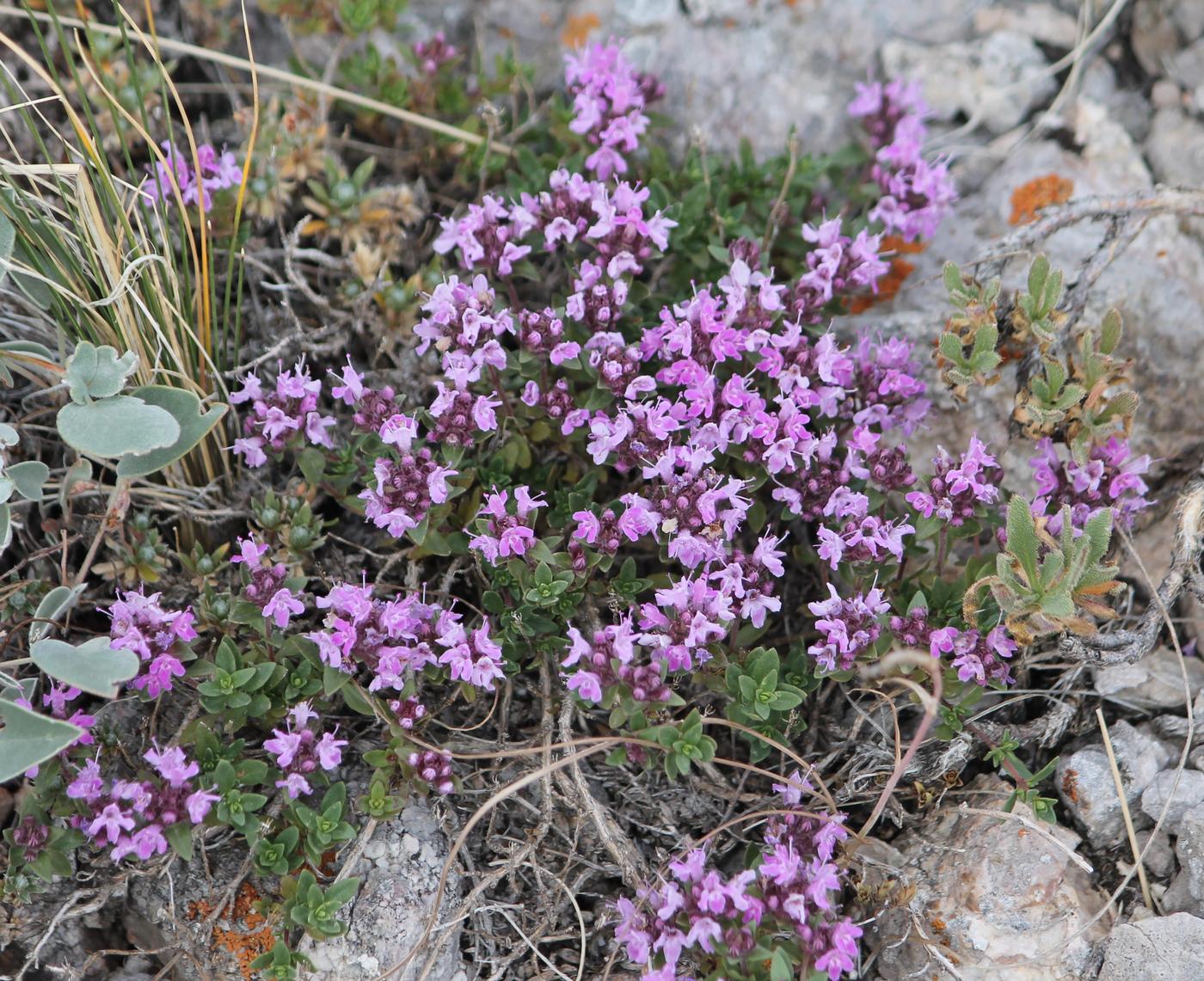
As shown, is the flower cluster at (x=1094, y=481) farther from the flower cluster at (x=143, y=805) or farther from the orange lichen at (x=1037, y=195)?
the flower cluster at (x=143, y=805)

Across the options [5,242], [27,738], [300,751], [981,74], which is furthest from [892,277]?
[27,738]

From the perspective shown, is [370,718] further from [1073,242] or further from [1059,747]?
[1073,242]

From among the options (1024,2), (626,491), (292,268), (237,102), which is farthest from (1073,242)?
(237,102)

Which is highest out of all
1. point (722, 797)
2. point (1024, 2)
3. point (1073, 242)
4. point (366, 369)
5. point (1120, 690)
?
point (1024, 2)

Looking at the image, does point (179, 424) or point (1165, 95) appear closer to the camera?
point (179, 424)

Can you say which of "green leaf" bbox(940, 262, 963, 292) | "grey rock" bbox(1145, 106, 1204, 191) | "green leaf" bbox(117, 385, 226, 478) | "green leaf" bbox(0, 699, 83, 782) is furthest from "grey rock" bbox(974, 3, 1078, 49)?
"green leaf" bbox(0, 699, 83, 782)

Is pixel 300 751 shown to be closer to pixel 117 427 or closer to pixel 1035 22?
pixel 117 427

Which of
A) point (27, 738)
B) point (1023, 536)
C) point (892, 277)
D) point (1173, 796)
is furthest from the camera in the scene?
point (892, 277)
